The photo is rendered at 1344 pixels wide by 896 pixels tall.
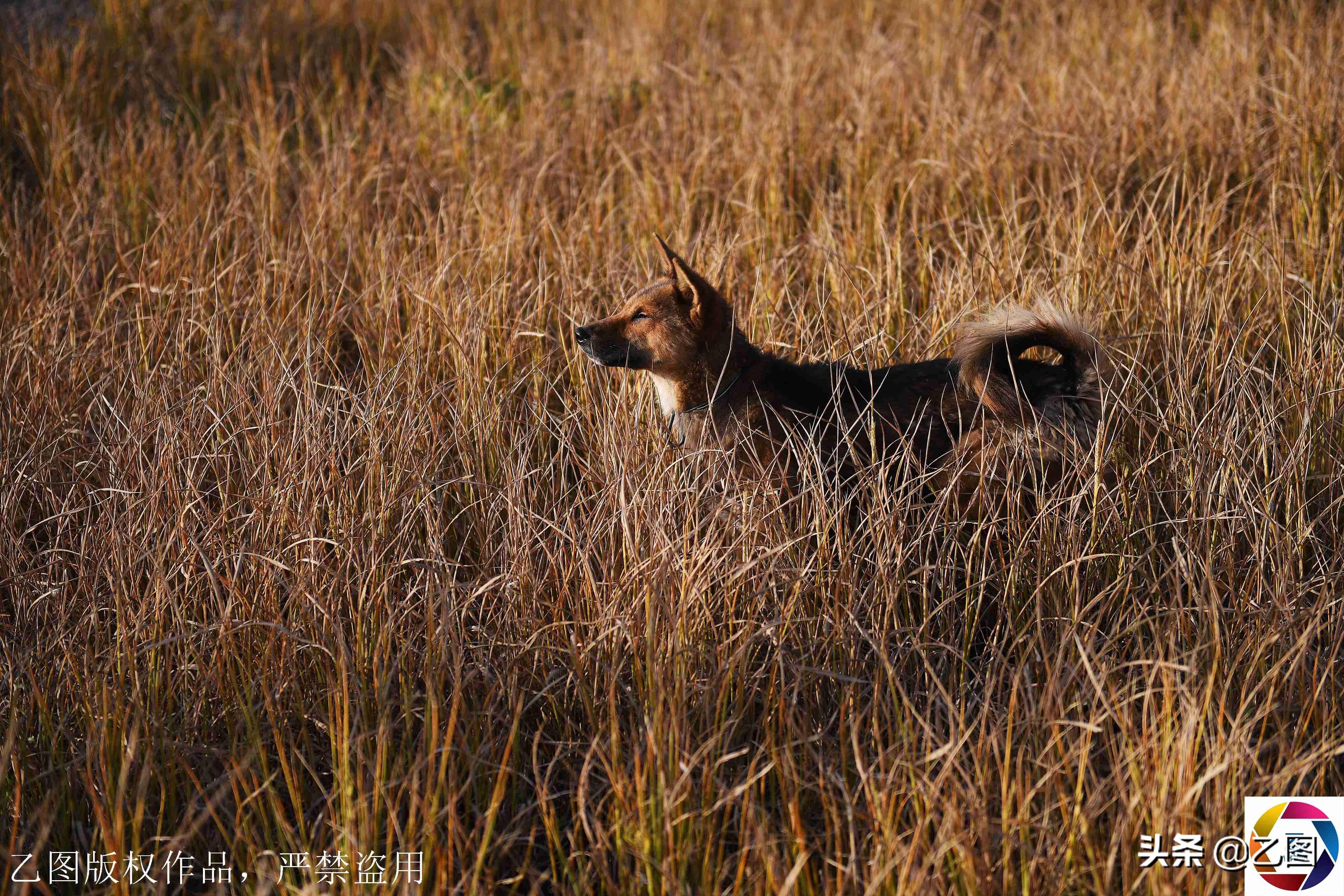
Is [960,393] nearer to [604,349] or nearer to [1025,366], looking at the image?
[1025,366]

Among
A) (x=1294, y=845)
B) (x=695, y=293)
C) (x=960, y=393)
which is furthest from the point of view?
(x=695, y=293)

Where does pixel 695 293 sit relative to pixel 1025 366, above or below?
above

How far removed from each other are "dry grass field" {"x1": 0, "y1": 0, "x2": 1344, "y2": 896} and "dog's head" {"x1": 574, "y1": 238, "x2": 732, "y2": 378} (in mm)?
175

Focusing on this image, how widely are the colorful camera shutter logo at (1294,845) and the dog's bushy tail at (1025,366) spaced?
1408 mm

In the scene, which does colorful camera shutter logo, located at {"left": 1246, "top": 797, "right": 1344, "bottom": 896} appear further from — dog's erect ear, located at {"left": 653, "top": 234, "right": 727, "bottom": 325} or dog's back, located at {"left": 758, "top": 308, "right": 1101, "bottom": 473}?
dog's erect ear, located at {"left": 653, "top": 234, "right": 727, "bottom": 325}

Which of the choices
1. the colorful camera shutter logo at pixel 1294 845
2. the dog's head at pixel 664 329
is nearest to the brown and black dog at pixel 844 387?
the dog's head at pixel 664 329

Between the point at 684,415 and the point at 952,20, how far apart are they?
5.30m

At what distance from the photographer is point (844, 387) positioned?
3.52m

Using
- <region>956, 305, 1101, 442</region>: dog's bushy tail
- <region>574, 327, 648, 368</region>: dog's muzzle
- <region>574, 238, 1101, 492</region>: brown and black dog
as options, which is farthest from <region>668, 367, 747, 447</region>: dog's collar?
<region>956, 305, 1101, 442</region>: dog's bushy tail

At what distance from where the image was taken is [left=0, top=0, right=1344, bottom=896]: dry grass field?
2.25 m

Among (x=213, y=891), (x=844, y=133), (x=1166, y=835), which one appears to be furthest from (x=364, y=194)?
(x=1166, y=835)

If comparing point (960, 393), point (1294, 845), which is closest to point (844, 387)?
point (960, 393)

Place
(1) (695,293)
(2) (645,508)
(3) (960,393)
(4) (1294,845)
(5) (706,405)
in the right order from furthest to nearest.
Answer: (5) (706,405) → (1) (695,293) → (3) (960,393) → (2) (645,508) → (4) (1294,845)

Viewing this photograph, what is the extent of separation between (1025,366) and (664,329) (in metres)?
1.19
